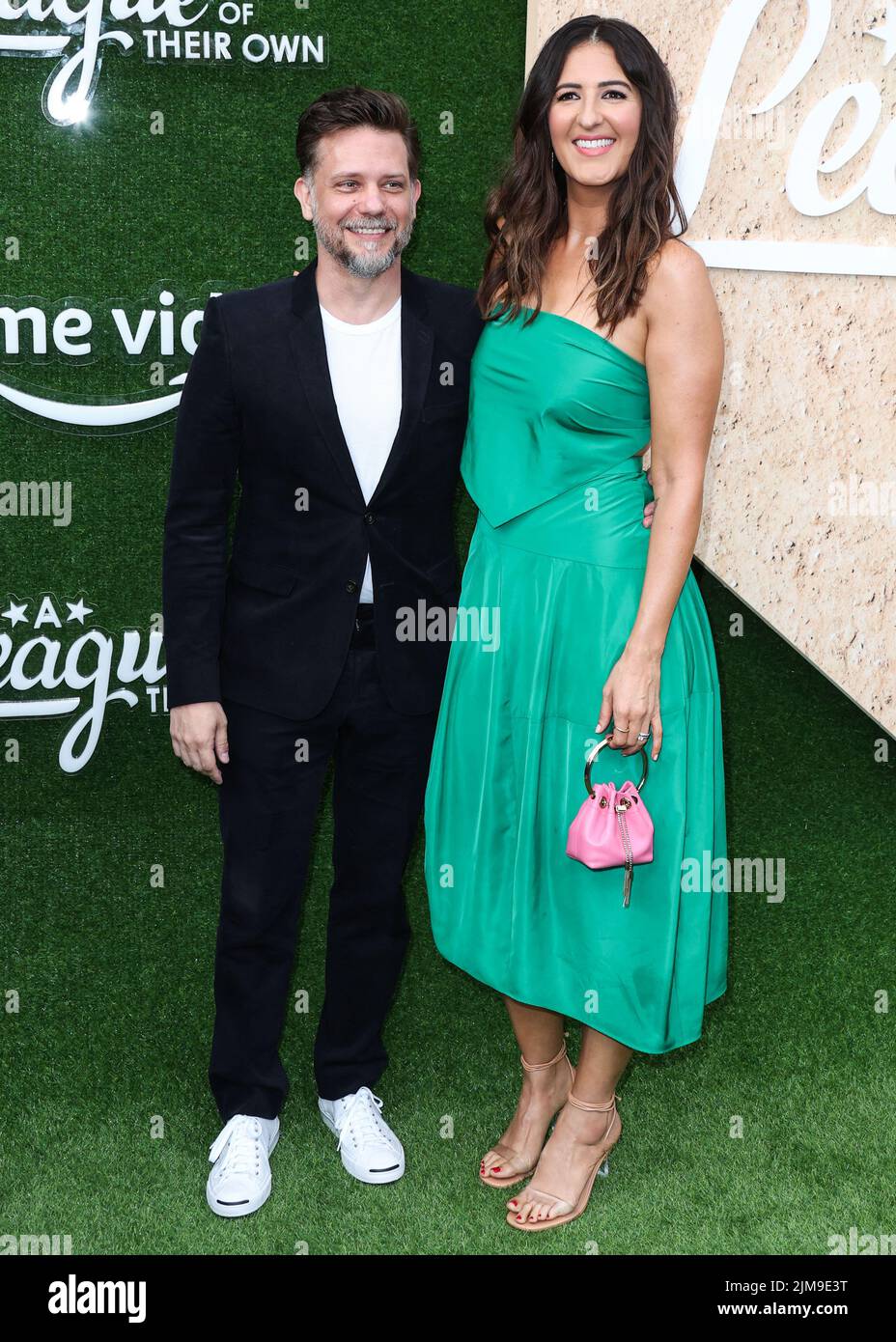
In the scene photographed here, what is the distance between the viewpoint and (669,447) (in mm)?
2570

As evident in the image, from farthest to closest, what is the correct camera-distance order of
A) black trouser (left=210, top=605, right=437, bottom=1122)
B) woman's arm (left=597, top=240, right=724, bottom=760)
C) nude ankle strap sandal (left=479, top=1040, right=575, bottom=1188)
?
nude ankle strap sandal (left=479, top=1040, right=575, bottom=1188) < black trouser (left=210, top=605, right=437, bottom=1122) < woman's arm (left=597, top=240, right=724, bottom=760)

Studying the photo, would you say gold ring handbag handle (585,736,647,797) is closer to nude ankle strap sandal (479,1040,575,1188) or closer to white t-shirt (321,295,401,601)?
white t-shirt (321,295,401,601)

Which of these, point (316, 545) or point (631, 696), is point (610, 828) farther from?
point (316, 545)

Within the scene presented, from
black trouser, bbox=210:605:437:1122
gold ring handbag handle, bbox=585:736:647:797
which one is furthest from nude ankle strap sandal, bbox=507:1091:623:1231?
gold ring handbag handle, bbox=585:736:647:797

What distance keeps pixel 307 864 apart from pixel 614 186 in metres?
1.58

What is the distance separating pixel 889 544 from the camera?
11.0ft

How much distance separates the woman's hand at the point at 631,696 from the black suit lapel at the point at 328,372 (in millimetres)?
611

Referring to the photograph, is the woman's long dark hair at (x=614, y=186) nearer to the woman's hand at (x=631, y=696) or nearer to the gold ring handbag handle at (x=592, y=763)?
the woman's hand at (x=631, y=696)

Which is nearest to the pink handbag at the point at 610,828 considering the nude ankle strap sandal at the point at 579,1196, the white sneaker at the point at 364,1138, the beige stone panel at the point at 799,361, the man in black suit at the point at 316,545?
the man in black suit at the point at 316,545

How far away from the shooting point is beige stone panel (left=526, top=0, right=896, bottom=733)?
3131mm

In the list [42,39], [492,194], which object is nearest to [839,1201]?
[492,194]

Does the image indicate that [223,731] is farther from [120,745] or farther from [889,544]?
[889,544]

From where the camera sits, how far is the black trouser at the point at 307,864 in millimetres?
2887

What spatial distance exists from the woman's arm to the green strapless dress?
6cm
